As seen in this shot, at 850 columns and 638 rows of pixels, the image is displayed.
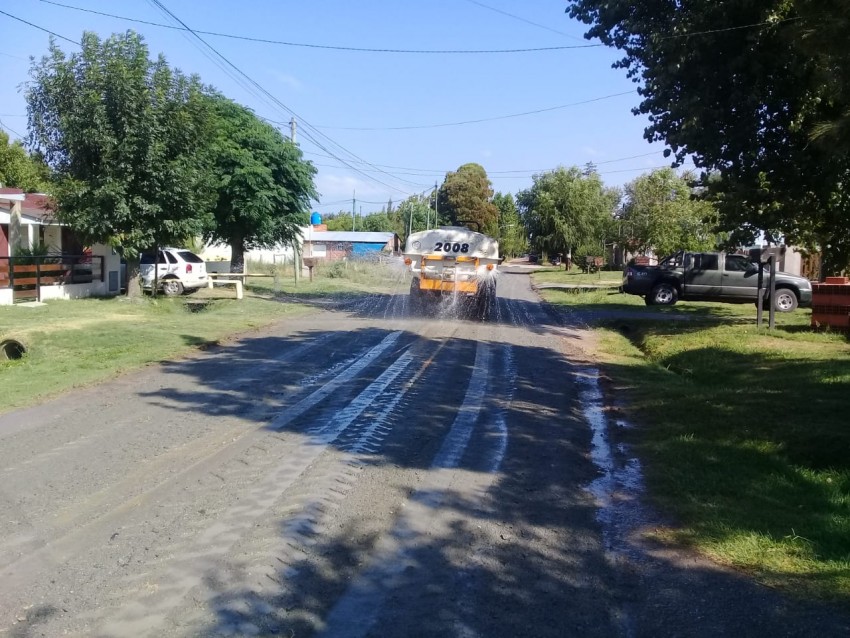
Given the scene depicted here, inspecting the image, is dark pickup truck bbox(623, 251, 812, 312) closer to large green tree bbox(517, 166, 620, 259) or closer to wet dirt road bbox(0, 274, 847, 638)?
wet dirt road bbox(0, 274, 847, 638)

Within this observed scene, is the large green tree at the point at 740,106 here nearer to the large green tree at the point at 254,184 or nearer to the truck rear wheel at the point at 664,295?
Answer: the truck rear wheel at the point at 664,295

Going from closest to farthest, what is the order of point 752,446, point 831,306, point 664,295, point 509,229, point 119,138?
1. point 752,446
2. point 831,306
3. point 119,138
4. point 664,295
5. point 509,229

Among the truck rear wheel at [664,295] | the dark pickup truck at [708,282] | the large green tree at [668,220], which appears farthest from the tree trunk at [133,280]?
the large green tree at [668,220]

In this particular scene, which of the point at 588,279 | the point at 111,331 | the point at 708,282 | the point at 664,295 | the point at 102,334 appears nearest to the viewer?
the point at 102,334

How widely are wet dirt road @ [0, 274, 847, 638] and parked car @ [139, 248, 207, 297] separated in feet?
54.5

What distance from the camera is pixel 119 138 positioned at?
72.6 feet

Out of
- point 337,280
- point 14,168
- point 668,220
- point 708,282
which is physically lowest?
point 337,280

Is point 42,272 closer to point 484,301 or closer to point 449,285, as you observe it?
point 449,285

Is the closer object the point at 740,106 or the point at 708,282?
the point at 740,106

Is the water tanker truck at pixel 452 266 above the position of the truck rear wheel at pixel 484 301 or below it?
above

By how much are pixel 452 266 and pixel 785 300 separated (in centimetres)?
1139

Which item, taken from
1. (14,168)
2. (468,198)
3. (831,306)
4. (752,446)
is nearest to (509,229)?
(468,198)

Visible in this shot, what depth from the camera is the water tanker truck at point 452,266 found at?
73.7 feet

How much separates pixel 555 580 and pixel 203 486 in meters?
3.12
